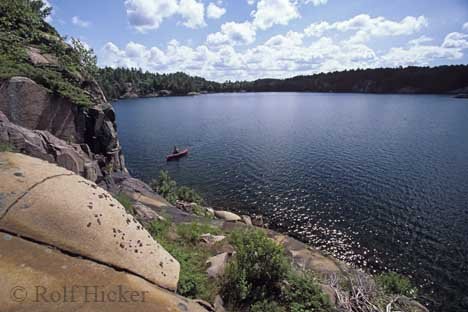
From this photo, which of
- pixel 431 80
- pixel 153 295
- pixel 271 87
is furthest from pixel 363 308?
pixel 271 87

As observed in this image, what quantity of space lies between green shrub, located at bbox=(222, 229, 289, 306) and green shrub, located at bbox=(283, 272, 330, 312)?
0.27m

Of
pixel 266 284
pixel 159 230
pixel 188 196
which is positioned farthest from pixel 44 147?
pixel 188 196

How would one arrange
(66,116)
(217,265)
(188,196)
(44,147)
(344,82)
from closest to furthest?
(217,265)
(44,147)
(66,116)
(188,196)
(344,82)

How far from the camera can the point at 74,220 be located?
4777 mm

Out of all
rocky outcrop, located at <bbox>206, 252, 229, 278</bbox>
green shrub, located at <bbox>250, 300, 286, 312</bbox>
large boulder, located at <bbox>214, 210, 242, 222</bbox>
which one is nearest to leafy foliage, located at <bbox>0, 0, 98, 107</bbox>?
rocky outcrop, located at <bbox>206, 252, 229, 278</bbox>

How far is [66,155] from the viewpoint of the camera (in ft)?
38.1

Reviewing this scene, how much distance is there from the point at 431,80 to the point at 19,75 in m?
156

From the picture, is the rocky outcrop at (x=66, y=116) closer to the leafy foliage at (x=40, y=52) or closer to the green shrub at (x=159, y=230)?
the leafy foliage at (x=40, y=52)

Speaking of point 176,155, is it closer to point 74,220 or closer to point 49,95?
point 49,95

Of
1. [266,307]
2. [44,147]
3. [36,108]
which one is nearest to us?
[266,307]

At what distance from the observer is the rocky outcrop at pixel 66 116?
432 inches

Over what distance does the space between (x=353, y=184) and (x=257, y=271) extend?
65.7 ft

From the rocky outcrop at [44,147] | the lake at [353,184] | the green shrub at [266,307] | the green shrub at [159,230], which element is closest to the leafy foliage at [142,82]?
the lake at [353,184]

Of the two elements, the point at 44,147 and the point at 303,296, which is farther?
the point at 44,147
